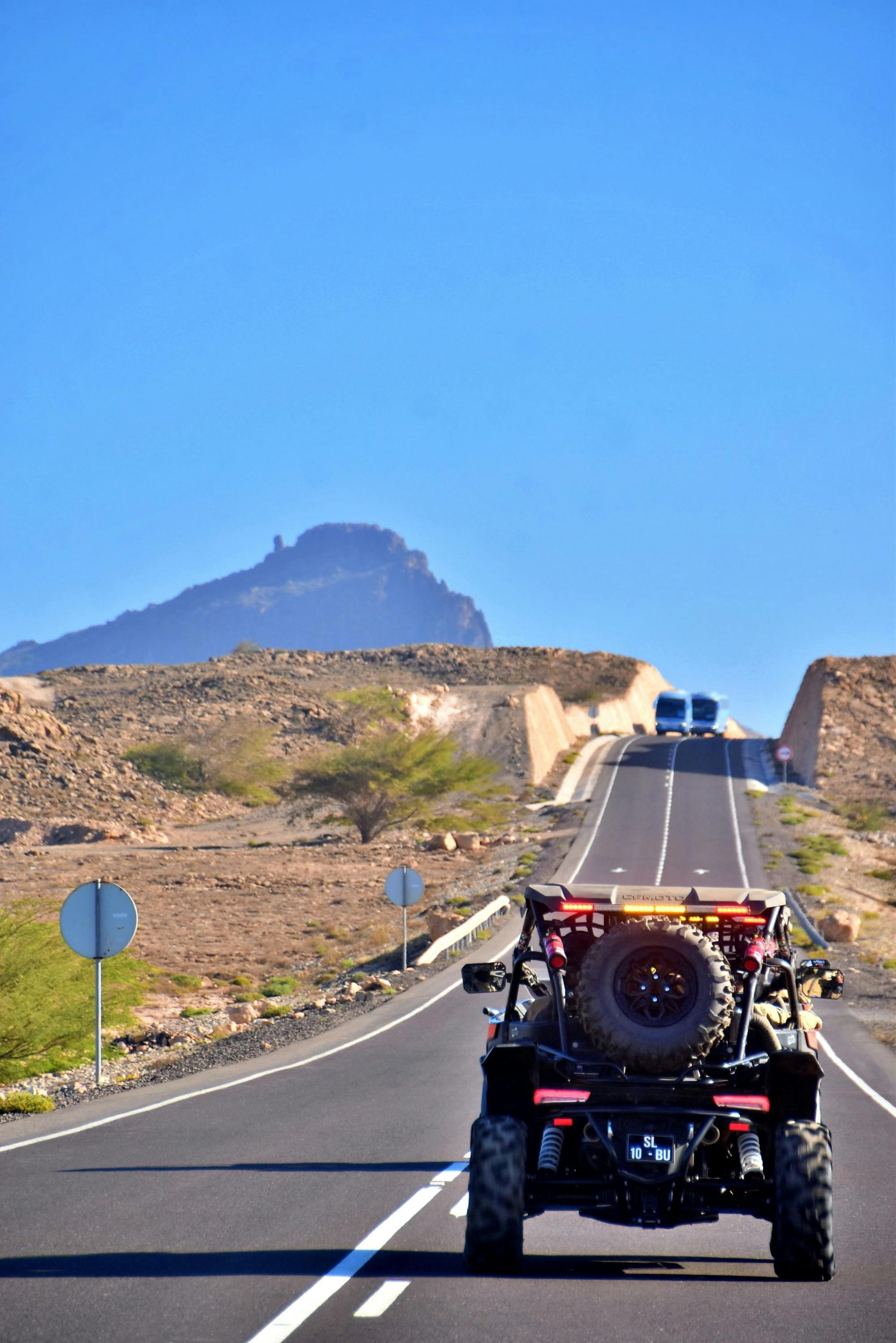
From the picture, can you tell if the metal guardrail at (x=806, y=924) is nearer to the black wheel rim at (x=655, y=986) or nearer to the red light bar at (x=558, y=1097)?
the black wheel rim at (x=655, y=986)

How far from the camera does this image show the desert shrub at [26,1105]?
1485 cm

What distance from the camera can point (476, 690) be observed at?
109062mm

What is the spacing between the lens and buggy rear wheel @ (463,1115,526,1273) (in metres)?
6.89

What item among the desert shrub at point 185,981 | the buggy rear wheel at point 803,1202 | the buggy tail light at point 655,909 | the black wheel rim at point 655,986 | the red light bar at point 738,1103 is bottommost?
the desert shrub at point 185,981

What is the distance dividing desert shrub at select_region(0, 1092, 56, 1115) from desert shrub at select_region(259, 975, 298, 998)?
15166 millimetres

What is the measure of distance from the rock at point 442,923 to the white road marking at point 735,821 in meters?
8.33

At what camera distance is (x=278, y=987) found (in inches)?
1238

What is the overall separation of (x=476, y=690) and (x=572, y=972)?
101m

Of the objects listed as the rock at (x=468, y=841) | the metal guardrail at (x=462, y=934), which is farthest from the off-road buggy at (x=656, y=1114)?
the rock at (x=468, y=841)

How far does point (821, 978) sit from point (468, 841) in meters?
52.7

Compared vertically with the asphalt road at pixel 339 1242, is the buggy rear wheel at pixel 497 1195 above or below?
above

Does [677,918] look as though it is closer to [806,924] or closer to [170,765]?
[806,924]

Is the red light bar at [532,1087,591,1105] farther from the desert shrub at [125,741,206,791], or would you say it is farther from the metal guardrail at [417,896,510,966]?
the desert shrub at [125,741,206,791]

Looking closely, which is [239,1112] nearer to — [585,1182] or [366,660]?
[585,1182]
